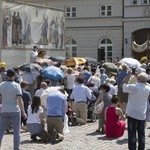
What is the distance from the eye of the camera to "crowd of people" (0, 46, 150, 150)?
10811mm

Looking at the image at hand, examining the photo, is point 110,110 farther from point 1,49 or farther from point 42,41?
point 42,41

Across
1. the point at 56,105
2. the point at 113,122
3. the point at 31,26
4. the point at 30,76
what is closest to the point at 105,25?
the point at 31,26

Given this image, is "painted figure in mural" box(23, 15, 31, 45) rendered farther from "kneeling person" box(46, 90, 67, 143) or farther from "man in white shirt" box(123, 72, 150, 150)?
"man in white shirt" box(123, 72, 150, 150)

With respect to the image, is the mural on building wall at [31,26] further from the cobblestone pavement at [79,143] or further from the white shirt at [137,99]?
the white shirt at [137,99]

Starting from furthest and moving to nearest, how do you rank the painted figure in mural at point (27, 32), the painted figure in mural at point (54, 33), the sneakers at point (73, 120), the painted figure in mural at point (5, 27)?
the painted figure in mural at point (54, 33), the painted figure in mural at point (27, 32), the painted figure in mural at point (5, 27), the sneakers at point (73, 120)

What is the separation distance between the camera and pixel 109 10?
4919 centimetres

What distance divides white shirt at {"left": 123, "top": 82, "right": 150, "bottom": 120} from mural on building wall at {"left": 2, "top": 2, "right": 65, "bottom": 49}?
19.1m

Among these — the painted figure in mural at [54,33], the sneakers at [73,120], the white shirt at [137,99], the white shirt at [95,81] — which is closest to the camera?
the white shirt at [137,99]

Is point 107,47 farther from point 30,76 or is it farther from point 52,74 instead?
point 52,74

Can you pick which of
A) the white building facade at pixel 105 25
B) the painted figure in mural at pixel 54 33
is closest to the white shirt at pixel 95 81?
the painted figure in mural at pixel 54 33

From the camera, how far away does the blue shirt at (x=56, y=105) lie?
13039 mm

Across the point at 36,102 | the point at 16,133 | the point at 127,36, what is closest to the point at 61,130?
the point at 36,102

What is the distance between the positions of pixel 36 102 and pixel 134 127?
3.27 m

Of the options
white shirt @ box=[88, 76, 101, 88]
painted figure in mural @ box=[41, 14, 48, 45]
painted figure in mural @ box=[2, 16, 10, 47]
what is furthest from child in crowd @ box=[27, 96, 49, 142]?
painted figure in mural @ box=[41, 14, 48, 45]
